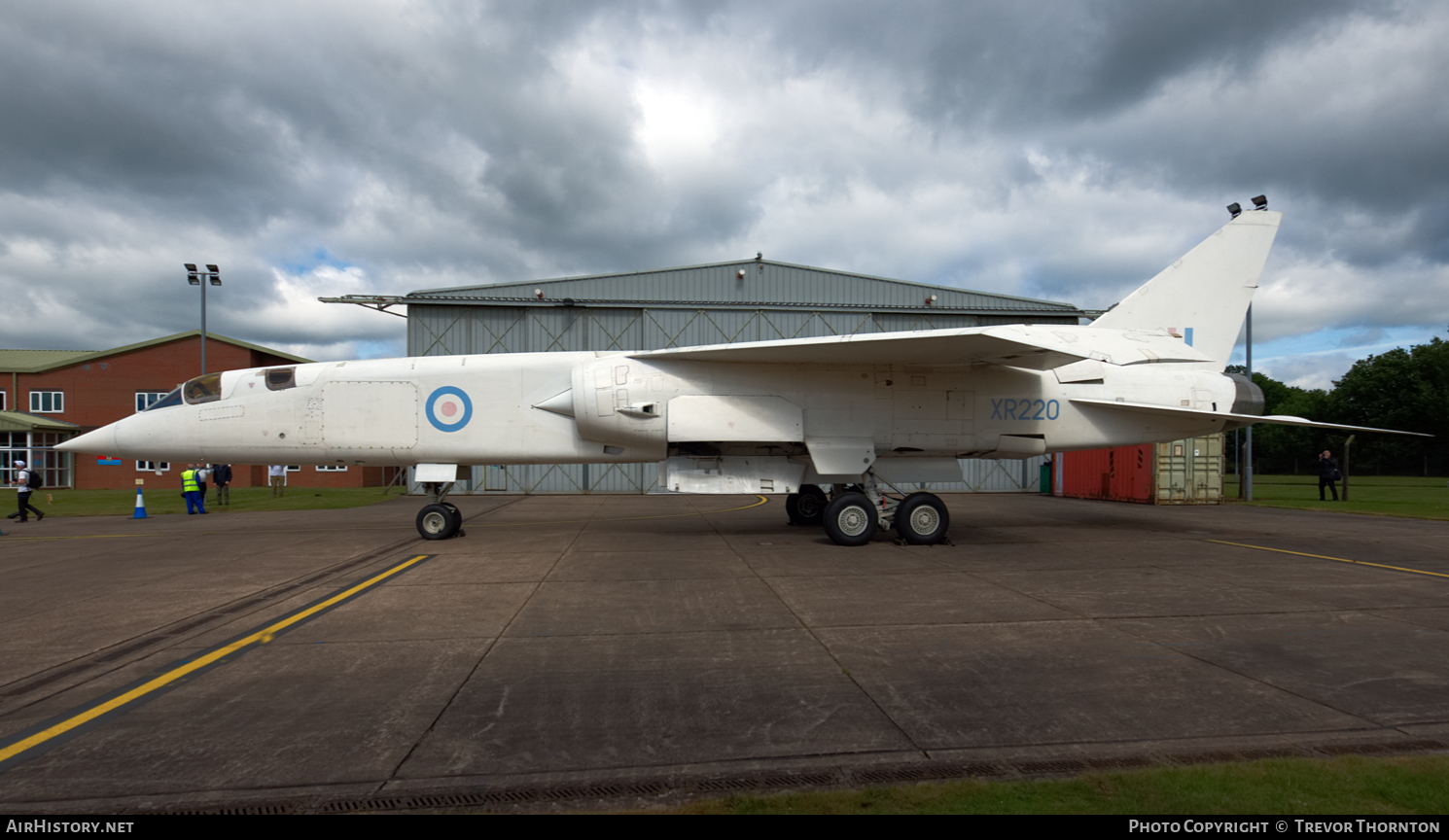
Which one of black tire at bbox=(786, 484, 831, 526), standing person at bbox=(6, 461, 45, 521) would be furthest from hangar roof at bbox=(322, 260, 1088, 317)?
black tire at bbox=(786, 484, 831, 526)

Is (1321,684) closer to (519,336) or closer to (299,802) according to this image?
(299,802)

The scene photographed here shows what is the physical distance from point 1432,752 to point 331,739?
5.10 meters

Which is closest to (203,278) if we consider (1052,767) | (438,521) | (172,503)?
(172,503)

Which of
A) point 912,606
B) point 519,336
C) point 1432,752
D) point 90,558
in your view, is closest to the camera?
point 1432,752

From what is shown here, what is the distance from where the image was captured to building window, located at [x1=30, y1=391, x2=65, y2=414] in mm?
31219

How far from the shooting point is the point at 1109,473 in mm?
19797

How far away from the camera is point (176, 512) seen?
56.7ft

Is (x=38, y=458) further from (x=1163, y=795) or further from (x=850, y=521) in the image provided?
(x=1163, y=795)

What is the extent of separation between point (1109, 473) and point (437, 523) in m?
18.7

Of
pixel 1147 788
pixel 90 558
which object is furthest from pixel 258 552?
pixel 1147 788

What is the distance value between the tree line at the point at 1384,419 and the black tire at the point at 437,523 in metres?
50.8

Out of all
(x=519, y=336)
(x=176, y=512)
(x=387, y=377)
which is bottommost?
(x=176, y=512)

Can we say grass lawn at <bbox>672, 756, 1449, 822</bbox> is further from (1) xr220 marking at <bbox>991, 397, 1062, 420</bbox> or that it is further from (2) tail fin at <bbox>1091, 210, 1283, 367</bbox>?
(2) tail fin at <bbox>1091, 210, 1283, 367</bbox>

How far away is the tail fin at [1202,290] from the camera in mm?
10930
